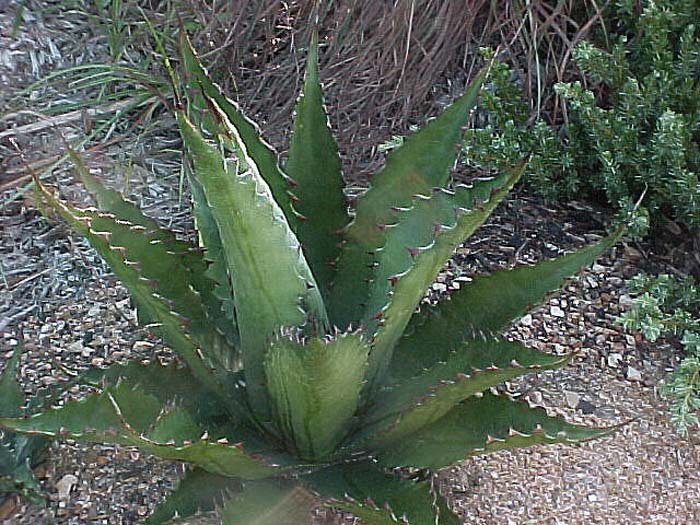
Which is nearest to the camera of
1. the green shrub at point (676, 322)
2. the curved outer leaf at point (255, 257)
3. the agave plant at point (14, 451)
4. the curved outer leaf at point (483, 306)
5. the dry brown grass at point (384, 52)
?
the curved outer leaf at point (255, 257)

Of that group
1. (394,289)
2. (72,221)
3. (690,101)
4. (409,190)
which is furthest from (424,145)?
(690,101)

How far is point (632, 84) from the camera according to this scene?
1.80m

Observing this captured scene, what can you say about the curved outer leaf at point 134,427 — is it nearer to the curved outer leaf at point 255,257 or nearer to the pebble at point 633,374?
the curved outer leaf at point 255,257

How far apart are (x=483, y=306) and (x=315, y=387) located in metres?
0.33

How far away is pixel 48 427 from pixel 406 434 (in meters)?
0.48

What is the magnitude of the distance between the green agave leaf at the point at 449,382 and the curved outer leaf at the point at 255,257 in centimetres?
16

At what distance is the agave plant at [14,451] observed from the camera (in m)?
1.42

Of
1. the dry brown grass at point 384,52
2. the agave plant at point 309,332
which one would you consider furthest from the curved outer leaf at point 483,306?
the dry brown grass at point 384,52

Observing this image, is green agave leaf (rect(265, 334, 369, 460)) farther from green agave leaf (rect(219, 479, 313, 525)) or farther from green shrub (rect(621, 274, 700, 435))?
green shrub (rect(621, 274, 700, 435))

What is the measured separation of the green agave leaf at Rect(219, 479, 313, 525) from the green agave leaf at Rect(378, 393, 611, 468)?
13 cm

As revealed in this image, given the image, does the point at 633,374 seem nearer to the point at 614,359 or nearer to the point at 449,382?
the point at 614,359

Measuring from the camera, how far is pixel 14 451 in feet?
4.69

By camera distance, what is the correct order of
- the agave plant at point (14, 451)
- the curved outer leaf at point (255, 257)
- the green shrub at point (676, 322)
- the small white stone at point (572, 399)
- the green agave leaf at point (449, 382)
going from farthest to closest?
the small white stone at point (572, 399) < the green shrub at point (676, 322) < the agave plant at point (14, 451) < the green agave leaf at point (449, 382) < the curved outer leaf at point (255, 257)

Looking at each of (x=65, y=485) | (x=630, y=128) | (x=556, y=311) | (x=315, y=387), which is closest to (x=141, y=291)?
(x=315, y=387)
